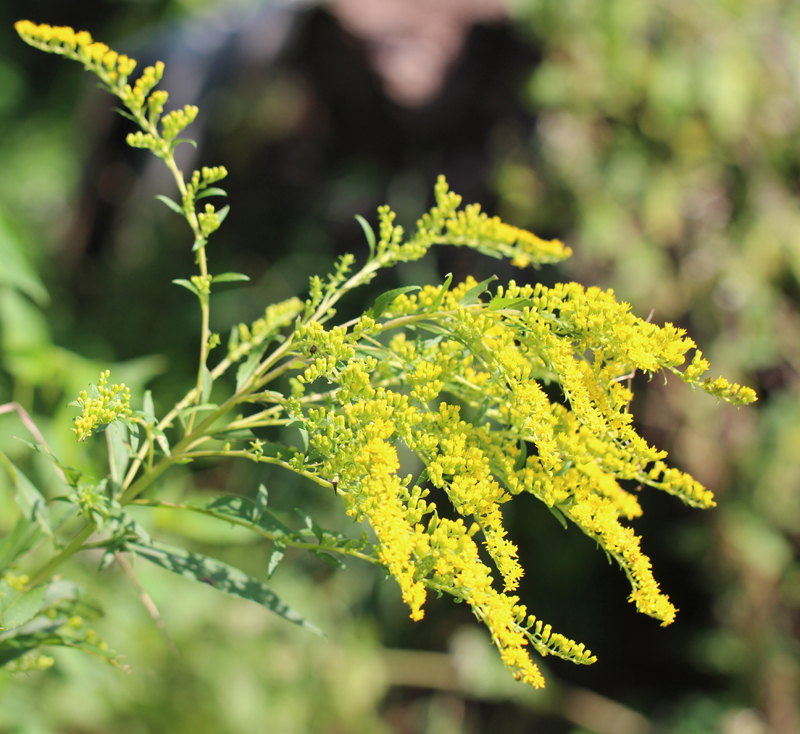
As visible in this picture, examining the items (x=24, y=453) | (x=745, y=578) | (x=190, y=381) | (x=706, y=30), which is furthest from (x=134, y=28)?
(x=745, y=578)

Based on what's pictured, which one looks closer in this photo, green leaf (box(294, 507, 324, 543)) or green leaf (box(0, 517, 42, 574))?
green leaf (box(294, 507, 324, 543))

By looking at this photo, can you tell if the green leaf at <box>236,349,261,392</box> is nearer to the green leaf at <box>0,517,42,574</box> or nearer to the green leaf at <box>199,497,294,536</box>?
the green leaf at <box>199,497,294,536</box>

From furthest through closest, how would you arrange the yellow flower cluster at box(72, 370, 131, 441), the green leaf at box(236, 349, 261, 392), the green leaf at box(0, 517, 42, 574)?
the green leaf at box(0, 517, 42, 574), the green leaf at box(236, 349, 261, 392), the yellow flower cluster at box(72, 370, 131, 441)

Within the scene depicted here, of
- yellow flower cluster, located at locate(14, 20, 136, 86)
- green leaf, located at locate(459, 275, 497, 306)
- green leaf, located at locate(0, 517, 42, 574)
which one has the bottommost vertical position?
green leaf, located at locate(0, 517, 42, 574)

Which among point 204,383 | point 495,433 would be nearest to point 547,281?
point 495,433

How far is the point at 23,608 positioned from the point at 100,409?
1.17 ft

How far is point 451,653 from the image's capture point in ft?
11.8

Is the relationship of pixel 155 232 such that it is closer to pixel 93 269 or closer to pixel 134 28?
pixel 93 269

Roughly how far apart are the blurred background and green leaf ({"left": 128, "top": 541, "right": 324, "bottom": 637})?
1490mm

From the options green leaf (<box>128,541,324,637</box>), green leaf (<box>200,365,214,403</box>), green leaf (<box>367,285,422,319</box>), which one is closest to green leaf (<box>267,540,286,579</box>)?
green leaf (<box>128,541,324,637</box>)

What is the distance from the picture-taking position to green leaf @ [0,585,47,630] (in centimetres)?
88

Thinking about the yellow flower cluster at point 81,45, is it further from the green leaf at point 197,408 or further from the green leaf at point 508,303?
the green leaf at point 508,303

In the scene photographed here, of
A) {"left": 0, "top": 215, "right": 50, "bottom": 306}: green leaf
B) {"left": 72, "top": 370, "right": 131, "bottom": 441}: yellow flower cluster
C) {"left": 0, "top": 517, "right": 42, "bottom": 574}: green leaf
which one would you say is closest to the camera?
{"left": 72, "top": 370, "right": 131, "bottom": 441}: yellow flower cluster

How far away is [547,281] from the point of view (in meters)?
3.55
